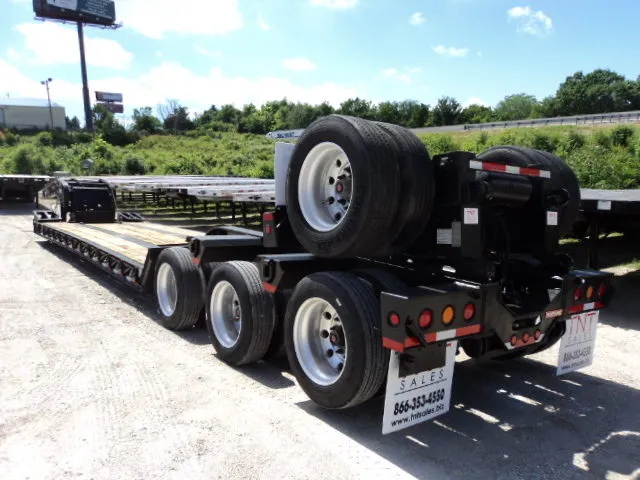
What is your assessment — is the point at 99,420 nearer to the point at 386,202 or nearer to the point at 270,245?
the point at 270,245

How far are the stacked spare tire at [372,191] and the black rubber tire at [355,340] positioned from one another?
10.1 inches

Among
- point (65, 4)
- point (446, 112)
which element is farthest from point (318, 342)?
point (65, 4)

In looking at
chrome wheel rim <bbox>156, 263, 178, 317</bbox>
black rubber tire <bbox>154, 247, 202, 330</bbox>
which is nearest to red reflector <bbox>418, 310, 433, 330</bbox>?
black rubber tire <bbox>154, 247, 202, 330</bbox>

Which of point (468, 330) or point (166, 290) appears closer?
point (468, 330)

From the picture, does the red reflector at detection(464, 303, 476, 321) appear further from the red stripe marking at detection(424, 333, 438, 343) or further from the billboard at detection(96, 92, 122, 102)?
the billboard at detection(96, 92, 122, 102)

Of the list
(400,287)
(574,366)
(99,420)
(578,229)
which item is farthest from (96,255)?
(578,229)

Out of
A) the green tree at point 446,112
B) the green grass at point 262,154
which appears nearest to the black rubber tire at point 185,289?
the green grass at point 262,154

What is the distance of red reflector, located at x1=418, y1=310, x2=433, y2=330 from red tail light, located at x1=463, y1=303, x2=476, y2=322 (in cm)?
30

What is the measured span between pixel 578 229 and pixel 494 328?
8.00m

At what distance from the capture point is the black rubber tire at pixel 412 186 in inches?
135

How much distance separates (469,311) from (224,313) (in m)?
2.59

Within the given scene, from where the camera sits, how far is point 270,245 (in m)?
4.79

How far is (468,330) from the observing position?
3332mm

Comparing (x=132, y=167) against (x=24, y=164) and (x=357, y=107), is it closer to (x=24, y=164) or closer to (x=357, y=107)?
(x=24, y=164)
